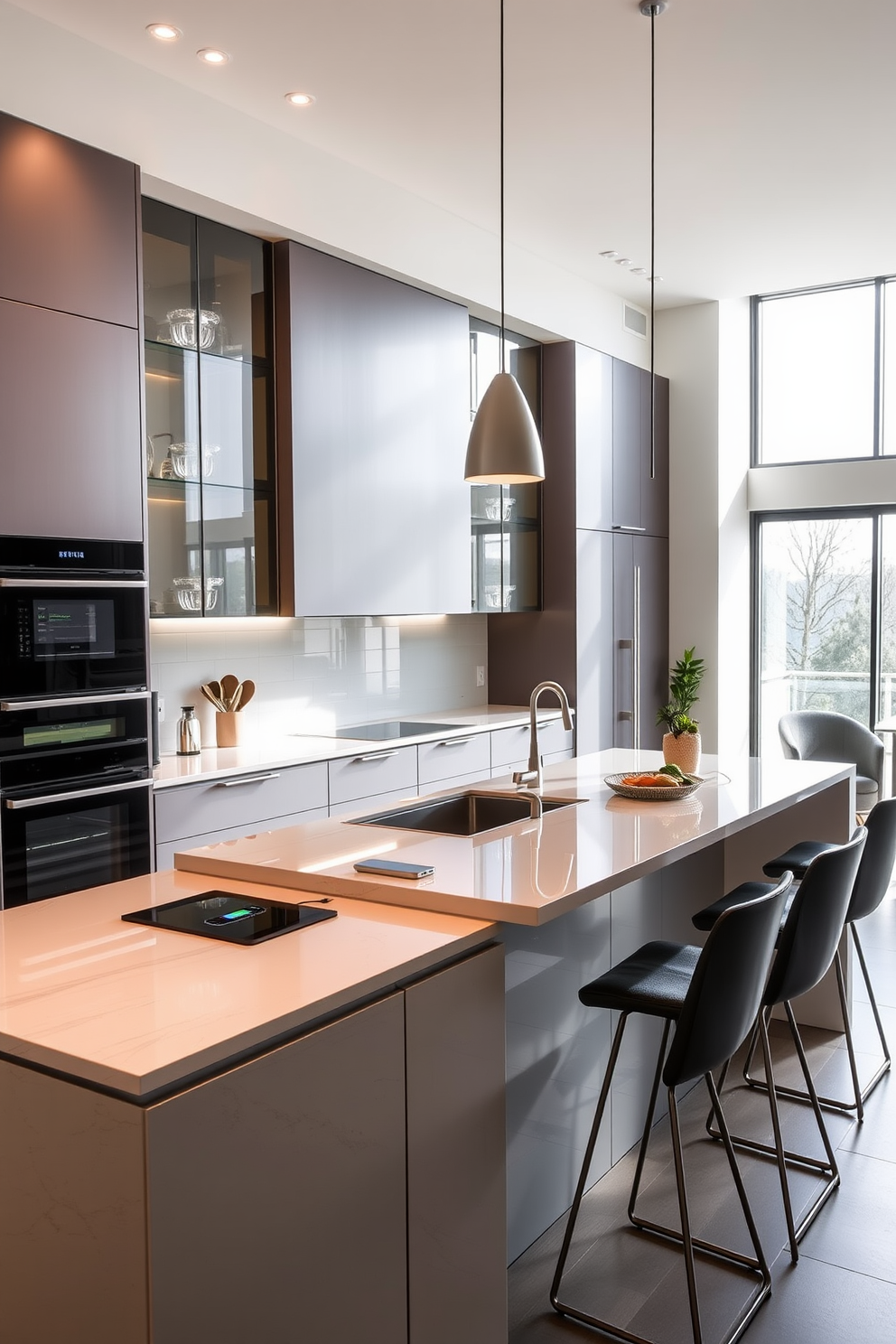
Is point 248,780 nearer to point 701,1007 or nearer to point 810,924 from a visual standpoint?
point 810,924

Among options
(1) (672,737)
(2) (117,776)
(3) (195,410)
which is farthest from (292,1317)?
(3) (195,410)

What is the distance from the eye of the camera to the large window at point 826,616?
6547 millimetres

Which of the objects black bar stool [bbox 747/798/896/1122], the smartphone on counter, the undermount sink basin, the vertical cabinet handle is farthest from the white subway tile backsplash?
black bar stool [bbox 747/798/896/1122]

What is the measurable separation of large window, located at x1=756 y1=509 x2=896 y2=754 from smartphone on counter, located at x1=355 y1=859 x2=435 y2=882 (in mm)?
5071

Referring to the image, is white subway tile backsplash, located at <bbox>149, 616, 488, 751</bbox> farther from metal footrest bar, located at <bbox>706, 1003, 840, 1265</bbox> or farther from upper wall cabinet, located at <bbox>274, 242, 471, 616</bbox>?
metal footrest bar, located at <bbox>706, 1003, 840, 1265</bbox>

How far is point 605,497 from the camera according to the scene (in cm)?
618

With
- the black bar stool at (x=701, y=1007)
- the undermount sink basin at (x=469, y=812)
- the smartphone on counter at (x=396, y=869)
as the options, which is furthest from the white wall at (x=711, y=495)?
the smartphone on counter at (x=396, y=869)

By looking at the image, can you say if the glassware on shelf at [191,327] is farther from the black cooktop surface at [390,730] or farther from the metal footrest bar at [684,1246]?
the metal footrest bar at [684,1246]

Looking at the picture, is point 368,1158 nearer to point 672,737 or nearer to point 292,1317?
point 292,1317

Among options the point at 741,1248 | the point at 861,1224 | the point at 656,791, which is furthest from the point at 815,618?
the point at 741,1248

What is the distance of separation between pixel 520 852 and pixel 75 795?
1.47 m

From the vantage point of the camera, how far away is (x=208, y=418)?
3912 mm

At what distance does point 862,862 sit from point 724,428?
4175mm

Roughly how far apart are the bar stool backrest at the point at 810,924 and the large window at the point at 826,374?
4608mm
